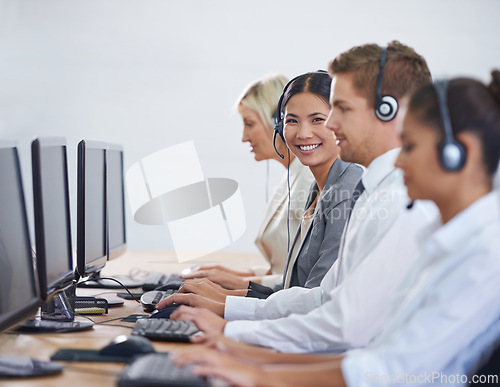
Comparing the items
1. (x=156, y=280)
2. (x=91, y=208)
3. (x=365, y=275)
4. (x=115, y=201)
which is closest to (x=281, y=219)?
(x=156, y=280)

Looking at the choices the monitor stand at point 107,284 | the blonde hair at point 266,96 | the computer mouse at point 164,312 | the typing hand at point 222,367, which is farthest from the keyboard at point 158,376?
the blonde hair at point 266,96

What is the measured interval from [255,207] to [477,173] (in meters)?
3.40

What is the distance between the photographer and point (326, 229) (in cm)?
200

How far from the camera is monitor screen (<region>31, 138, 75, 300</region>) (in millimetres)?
1506

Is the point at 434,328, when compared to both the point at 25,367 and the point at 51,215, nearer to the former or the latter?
the point at 25,367

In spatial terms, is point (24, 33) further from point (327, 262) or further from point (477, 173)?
point (477, 173)

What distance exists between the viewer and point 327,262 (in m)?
1.92

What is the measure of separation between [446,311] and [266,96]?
2.21m

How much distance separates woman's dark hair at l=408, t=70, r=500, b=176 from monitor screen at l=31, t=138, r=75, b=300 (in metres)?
0.90

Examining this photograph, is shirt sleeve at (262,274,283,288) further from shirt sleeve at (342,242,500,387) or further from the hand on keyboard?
shirt sleeve at (342,242,500,387)

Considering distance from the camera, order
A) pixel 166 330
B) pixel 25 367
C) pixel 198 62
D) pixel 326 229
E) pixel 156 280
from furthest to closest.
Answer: pixel 198 62, pixel 156 280, pixel 326 229, pixel 166 330, pixel 25 367

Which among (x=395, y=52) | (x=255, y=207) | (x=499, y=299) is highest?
(x=395, y=52)

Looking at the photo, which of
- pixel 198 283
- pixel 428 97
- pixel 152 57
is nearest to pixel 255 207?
pixel 152 57

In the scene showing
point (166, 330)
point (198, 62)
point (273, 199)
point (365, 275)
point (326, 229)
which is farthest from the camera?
point (198, 62)
